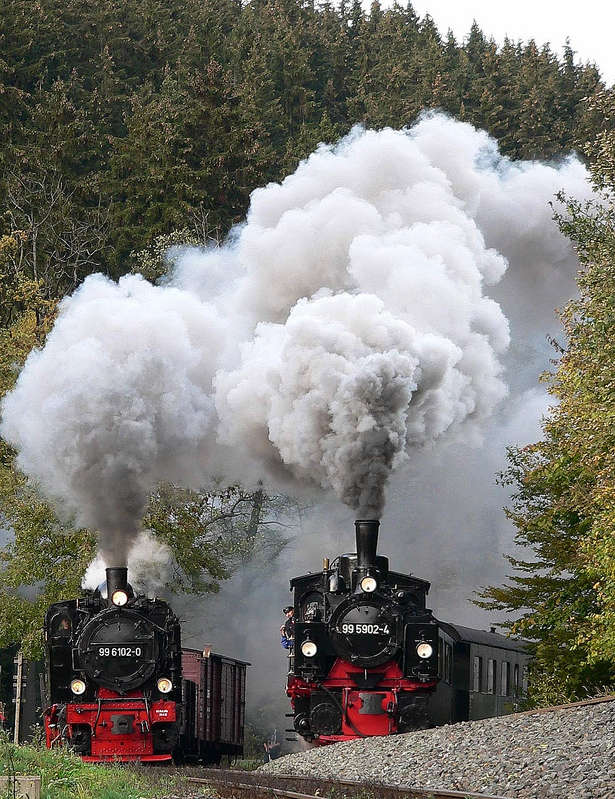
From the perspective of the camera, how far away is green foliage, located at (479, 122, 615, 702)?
58.3 feet

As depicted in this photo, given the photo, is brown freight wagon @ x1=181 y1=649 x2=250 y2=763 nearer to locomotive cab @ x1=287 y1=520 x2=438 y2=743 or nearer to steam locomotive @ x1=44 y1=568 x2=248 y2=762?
steam locomotive @ x1=44 y1=568 x2=248 y2=762

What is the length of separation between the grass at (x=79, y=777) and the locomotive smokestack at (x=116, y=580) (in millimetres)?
3436

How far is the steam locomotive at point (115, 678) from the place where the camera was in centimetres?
1723

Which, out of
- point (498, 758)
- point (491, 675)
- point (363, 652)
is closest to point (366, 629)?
point (363, 652)

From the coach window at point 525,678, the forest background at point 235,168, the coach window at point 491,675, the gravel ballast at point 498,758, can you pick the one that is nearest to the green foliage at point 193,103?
the forest background at point 235,168

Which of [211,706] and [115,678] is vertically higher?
[115,678]

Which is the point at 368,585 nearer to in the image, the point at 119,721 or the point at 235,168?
the point at 119,721

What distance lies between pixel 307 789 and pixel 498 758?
6.33 feet

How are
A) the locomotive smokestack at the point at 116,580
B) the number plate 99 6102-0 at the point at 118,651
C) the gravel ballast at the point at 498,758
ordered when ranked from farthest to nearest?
the locomotive smokestack at the point at 116,580
the number plate 99 6102-0 at the point at 118,651
the gravel ballast at the point at 498,758

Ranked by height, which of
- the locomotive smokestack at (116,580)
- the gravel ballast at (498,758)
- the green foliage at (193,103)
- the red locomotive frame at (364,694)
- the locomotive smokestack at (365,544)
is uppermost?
the green foliage at (193,103)

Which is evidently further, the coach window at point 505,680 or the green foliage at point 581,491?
the coach window at point 505,680

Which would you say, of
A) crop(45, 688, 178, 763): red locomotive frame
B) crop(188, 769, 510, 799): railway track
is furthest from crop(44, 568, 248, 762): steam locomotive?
crop(188, 769, 510, 799): railway track

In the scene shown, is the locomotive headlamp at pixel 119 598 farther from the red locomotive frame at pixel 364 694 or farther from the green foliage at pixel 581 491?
the green foliage at pixel 581 491

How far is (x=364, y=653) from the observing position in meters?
16.2
